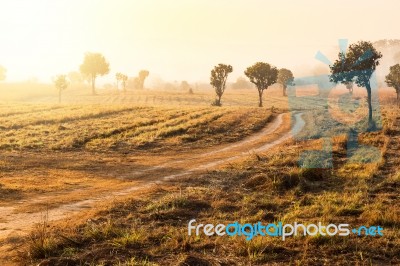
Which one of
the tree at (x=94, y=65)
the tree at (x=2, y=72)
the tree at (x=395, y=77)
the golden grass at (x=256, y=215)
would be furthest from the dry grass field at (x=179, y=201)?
the tree at (x=2, y=72)

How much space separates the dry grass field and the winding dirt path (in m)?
0.06

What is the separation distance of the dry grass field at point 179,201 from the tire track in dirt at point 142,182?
64mm

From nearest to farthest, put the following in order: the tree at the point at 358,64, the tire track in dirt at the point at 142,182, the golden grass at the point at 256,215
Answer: the golden grass at the point at 256,215 < the tire track in dirt at the point at 142,182 < the tree at the point at 358,64

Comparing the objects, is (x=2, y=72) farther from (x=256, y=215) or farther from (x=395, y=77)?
(x=256, y=215)

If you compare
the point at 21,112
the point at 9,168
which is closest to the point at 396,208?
the point at 9,168

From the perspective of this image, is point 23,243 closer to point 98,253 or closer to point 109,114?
point 98,253

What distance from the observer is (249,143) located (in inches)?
1175

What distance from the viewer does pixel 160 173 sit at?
746 inches

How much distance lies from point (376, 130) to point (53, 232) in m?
29.4

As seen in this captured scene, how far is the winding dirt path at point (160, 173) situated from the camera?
35.8 feet

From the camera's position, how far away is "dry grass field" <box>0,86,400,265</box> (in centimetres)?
849

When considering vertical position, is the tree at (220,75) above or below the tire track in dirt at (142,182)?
above

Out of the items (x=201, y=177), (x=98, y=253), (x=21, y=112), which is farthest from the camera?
(x=21, y=112)

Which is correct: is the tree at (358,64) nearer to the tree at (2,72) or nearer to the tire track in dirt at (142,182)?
the tire track in dirt at (142,182)
